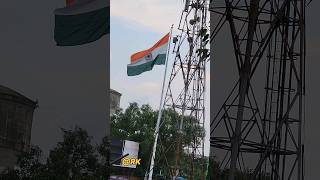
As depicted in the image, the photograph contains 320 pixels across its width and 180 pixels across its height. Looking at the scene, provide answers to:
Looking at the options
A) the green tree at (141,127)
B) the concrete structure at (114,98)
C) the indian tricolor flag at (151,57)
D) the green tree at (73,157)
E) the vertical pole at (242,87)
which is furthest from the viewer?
the green tree at (141,127)

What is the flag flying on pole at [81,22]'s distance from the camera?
9.84m

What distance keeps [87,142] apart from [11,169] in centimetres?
149

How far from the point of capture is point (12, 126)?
905cm

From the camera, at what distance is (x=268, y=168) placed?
11219 millimetres

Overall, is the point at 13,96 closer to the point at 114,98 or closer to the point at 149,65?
the point at 149,65

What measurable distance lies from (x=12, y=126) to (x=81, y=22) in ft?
8.50

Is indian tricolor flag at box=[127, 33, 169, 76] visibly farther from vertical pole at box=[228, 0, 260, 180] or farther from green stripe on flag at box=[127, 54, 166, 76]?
vertical pole at box=[228, 0, 260, 180]

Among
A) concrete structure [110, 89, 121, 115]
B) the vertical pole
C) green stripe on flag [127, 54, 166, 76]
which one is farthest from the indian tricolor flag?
the vertical pole

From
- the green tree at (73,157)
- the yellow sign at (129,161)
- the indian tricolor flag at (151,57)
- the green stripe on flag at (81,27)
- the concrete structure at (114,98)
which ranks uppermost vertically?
the indian tricolor flag at (151,57)

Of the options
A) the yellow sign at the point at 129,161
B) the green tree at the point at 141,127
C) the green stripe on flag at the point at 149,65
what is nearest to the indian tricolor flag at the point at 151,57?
the green stripe on flag at the point at 149,65

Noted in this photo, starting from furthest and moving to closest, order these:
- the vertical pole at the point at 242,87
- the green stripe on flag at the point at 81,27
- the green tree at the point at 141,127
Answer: the green tree at the point at 141,127
the green stripe on flag at the point at 81,27
the vertical pole at the point at 242,87

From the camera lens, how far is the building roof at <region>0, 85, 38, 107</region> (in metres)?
9.02

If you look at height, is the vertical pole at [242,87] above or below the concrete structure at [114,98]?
below

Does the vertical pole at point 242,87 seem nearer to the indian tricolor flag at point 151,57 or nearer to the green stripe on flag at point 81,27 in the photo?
the green stripe on flag at point 81,27
